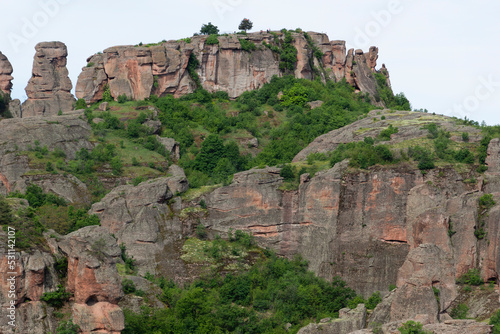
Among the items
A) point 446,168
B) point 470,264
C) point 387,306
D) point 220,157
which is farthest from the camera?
point 220,157

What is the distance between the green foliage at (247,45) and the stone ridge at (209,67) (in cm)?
42

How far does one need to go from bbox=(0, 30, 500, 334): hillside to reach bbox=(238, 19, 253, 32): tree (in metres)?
8.57

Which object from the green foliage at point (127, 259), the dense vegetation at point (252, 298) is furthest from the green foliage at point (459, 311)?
the green foliage at point (127, 259)

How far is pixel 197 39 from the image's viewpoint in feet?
405

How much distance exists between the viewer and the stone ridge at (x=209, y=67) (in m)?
118

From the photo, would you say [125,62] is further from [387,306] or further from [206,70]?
[387,306]

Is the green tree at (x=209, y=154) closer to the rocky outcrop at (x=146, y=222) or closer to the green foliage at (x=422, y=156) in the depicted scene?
the rocky outcrop at (x=146, y=222)

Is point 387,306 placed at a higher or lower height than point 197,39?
lower

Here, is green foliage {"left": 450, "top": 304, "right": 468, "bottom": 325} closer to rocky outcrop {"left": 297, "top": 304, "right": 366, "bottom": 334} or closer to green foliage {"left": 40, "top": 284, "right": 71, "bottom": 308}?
rocky outcrop {"left": 297, "top": 304, "right": 366, "bottom": 334}

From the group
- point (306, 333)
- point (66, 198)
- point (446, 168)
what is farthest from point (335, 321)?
point (66, 198)

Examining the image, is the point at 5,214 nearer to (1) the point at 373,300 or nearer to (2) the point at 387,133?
(1) the point at 373,300

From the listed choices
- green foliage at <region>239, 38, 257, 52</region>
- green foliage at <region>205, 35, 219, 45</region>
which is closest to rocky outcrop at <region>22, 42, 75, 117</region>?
green foliage at <region>205, 35, 219, 45</region>

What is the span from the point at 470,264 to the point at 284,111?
41036 mm

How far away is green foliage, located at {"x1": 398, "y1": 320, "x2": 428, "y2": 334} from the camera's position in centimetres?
6131
